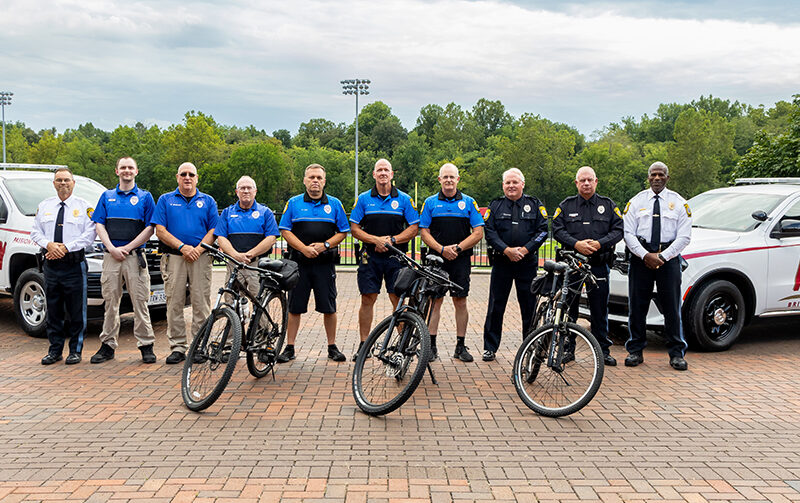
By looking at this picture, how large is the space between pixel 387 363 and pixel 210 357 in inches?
55.7

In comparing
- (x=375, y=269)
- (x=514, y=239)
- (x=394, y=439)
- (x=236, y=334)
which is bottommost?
(x=394, y=439)

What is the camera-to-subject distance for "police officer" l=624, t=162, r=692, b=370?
6703 millimetres

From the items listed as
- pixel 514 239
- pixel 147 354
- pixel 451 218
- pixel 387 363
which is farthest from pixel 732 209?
pixel 147 354

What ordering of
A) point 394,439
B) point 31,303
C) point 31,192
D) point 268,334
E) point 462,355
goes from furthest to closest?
point 31,192, point 31,303, point 462,355, point 268,334, point 394,439

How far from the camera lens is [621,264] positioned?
25.3ft

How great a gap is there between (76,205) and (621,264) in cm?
605

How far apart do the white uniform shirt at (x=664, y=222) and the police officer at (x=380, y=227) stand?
2253 millimetres

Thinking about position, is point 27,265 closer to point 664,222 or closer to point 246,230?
point 246,230

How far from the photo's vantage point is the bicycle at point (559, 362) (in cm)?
507

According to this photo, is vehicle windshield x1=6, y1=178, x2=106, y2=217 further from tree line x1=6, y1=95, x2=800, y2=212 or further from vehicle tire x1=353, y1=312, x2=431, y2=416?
tree line x1=6, y1=95, x2=800, y2=212

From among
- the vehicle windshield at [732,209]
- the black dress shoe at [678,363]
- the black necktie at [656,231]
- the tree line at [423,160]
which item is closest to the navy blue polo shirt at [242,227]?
the black necktie at [656,231]

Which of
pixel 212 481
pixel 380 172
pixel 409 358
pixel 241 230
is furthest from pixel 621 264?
pixel 212 481

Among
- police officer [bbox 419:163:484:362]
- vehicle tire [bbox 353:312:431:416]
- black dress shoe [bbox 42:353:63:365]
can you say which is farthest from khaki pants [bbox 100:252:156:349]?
police officer [bbox 419:163:484:362]

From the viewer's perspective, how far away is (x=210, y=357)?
526 cm
